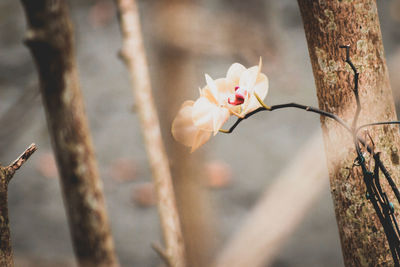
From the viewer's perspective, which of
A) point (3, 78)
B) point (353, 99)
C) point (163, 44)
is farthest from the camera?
point (3, 78)

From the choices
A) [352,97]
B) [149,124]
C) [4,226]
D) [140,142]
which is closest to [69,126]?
[149,124]

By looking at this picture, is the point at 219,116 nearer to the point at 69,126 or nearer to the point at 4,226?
the point at 4,226

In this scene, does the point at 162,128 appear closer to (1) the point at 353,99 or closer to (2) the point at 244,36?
(2) the point at 244,36

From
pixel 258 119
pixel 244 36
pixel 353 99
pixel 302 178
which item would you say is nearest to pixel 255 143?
pixel 258 119

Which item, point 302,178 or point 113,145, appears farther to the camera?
point 113,145

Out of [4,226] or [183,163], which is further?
[183,163]

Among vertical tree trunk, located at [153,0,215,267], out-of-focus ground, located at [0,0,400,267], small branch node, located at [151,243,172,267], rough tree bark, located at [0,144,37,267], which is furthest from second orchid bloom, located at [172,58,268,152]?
out-of-focus ground, located at [0,0,400,267]

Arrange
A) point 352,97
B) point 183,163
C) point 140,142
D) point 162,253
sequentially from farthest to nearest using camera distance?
point 140,142
point 183,163
point 162,253
point 352,97

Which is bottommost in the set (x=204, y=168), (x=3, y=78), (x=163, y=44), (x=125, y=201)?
(x=125, y=201)
